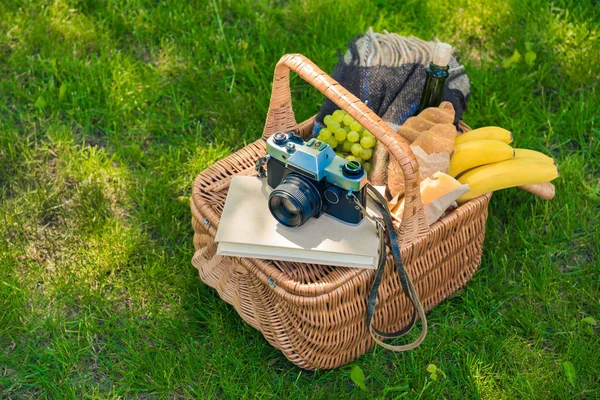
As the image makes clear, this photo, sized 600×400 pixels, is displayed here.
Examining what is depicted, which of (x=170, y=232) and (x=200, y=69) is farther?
(x=200, y=69)

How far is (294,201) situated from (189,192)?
0.98 metres

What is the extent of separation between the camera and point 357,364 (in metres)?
2.32

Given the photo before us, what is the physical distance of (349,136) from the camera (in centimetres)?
233

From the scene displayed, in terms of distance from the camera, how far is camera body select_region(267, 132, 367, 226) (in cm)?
195

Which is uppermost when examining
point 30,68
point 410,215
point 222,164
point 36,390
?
point 410,215

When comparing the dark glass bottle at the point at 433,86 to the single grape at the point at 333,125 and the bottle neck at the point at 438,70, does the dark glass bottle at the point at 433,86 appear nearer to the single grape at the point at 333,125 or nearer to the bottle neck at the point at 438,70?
the bottle neck at the point at 438,70

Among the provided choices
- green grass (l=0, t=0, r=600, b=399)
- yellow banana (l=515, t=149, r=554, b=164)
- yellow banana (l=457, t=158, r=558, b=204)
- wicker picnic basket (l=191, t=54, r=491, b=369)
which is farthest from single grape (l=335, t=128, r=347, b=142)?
green grass (l=0, t=0, r=600, b=399)

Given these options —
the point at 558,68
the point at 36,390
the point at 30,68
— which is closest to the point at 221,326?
the point at 36,390

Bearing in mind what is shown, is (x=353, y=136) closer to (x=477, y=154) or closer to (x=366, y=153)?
(x=366, y=153)

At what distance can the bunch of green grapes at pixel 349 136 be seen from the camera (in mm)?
2328

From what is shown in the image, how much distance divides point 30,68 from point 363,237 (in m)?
1.98

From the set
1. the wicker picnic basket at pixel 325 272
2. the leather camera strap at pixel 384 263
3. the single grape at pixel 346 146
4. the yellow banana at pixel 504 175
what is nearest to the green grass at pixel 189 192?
the wicker picnic basket at pixel 325 272

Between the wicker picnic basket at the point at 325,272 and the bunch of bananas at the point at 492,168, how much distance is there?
2.9 inches

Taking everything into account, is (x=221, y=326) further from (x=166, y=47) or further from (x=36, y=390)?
(x=166, y=47)
